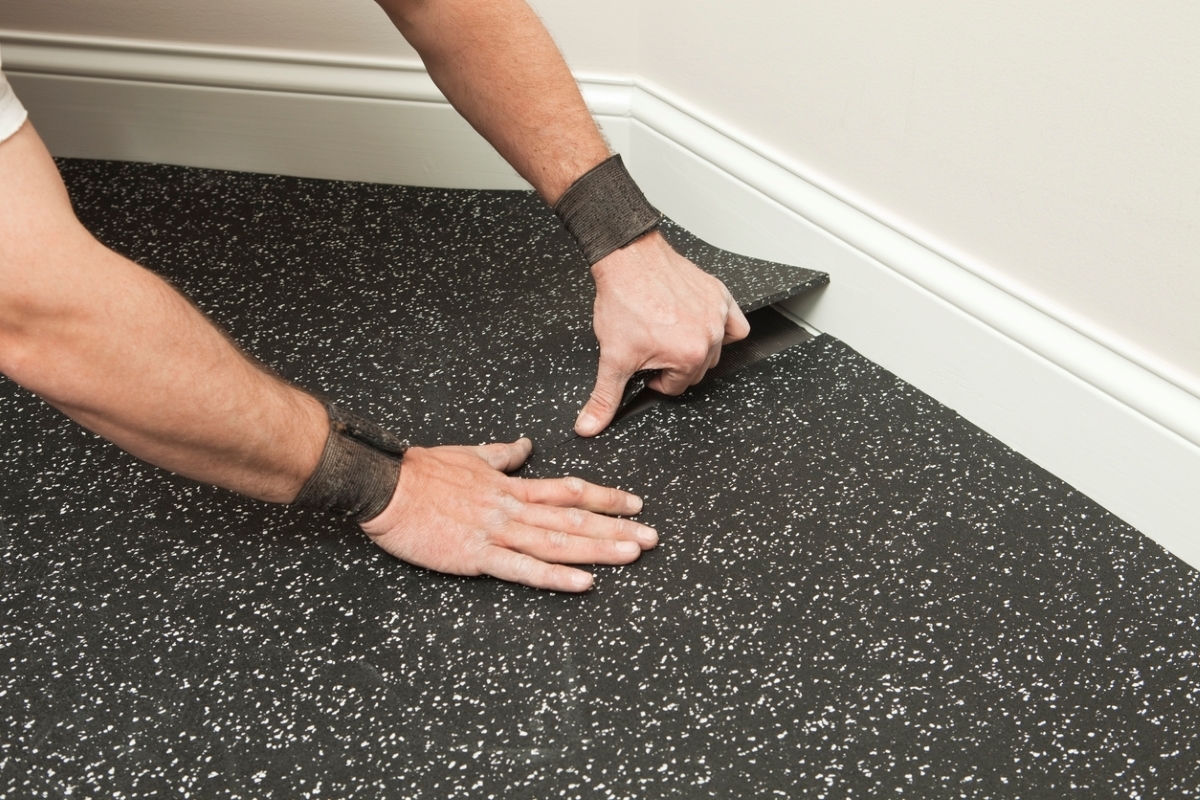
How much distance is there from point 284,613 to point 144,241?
0.87m

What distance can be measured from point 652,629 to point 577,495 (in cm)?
16

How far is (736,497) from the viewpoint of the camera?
109cm

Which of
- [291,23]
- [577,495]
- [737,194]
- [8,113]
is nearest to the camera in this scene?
[8,113]

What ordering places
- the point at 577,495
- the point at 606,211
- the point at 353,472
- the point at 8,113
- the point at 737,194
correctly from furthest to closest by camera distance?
the point at 737,194 < the point at 606,211 < the point at 577,495 < the point at 353,472 < the point at 8,113

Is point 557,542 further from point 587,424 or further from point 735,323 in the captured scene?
point 735,323

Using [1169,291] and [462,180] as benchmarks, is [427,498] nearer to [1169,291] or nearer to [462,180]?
[1169,291]

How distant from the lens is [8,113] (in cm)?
73

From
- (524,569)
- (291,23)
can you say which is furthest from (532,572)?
(291,23)

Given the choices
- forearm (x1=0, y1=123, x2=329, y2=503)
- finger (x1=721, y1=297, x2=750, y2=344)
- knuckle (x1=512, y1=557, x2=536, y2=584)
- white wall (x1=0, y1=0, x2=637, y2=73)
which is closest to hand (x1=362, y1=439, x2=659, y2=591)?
knuckle (x1=512, y1=557, x2=536, y2=584)

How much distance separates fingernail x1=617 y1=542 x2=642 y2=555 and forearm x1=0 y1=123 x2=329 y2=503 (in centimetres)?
31

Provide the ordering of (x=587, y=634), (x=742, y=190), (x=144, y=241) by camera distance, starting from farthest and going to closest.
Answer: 1. (x=144, y=241)
2. (x=742, y=190)
3. (x=587, y=634)

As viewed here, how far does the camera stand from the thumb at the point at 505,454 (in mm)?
1074

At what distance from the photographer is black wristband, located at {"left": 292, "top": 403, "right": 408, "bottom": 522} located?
91 centimetres

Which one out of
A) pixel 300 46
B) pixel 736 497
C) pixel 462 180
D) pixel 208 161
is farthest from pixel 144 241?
pixel 736 497
